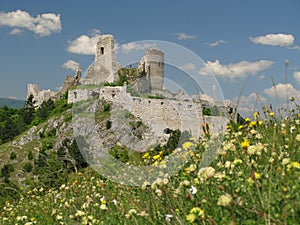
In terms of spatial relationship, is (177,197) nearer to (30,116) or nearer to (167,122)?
(167,122)

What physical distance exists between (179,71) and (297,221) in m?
6.22

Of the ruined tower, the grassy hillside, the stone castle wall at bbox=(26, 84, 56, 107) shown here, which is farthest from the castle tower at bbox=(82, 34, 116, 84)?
the grassy hillside

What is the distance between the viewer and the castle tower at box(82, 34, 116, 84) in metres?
35.1

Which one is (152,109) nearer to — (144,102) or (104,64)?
(144,102)

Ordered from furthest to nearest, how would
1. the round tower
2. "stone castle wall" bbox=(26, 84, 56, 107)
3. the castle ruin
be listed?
"stone castle wall" bbox=(26, 84, 56, 107)
the castle ruin
the round tower

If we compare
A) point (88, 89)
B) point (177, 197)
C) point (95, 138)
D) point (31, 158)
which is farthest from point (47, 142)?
point (177, 197)

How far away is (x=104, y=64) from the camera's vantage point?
119 feet

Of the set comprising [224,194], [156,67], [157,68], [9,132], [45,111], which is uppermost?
[156,67]

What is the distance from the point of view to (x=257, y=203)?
268 cm

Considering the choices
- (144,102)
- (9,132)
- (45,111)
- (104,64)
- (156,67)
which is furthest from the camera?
(45,111)

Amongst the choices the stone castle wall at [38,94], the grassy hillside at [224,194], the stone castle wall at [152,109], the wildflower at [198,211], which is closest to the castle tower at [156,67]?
the grassy hillside at [224,194]

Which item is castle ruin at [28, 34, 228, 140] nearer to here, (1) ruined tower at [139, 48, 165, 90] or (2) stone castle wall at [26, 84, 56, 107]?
(1) ruined tower at [139, 48, 165, 90]

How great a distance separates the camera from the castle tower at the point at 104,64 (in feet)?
115

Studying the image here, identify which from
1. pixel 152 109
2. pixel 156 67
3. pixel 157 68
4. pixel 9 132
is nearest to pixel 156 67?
pixel 156 67
